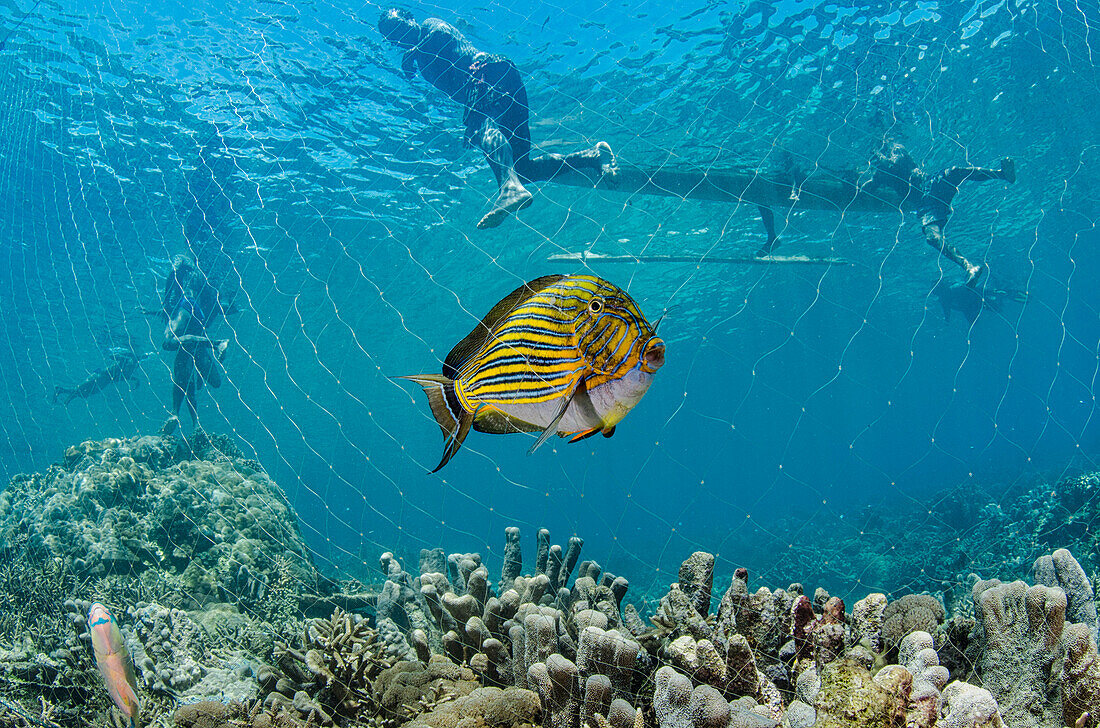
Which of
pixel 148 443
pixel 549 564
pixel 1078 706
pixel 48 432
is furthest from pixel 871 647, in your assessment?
pixel 48 432

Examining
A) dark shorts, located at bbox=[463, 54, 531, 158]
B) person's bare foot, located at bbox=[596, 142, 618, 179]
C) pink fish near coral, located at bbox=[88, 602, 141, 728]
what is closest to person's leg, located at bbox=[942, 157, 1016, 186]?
person's bare foot, located at bbox=[596, 142, 618, 179]

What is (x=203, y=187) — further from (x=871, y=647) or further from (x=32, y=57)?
(x=871, y=647)

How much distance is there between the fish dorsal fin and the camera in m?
1.11

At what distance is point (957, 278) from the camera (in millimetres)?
28188

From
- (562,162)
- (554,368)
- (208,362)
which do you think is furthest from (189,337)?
(554,368)

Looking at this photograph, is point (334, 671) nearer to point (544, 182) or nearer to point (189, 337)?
point (189, 337)

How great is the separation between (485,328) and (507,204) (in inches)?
172

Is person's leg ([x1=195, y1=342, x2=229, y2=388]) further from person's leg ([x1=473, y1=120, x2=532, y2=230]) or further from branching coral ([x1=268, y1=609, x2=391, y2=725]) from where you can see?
branching coral ([x1=268, y1=609, x2=391, y2=725])

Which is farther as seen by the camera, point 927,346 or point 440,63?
point 927,346

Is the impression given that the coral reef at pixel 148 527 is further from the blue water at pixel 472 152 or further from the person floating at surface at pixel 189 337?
the person floating at surface at pixel 189 337

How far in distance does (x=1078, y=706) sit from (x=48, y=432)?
63873mm

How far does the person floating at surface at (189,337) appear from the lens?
9.61 m

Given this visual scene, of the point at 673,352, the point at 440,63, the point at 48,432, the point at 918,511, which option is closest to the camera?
the point at 440,63

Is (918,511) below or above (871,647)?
above
